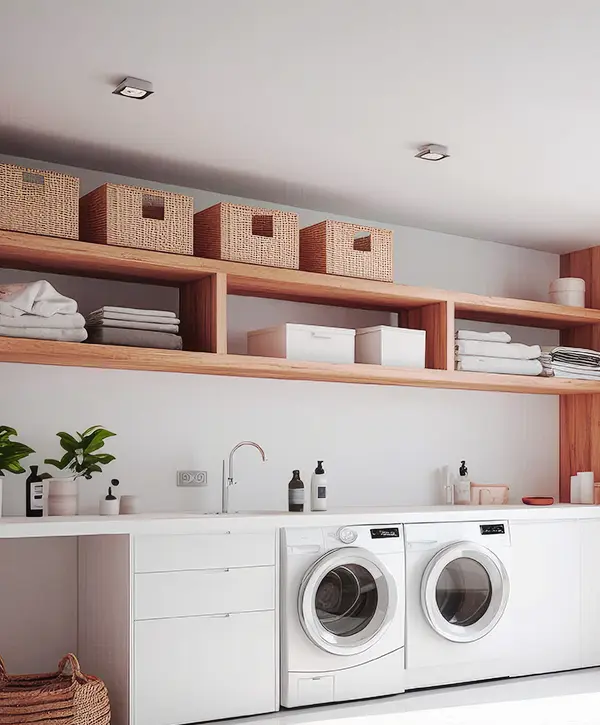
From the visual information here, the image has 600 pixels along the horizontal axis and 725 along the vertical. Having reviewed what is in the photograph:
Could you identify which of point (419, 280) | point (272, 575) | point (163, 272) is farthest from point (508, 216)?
point (272, 575)

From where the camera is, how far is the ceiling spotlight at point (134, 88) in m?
3.24

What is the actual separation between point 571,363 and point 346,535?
6.44 feet

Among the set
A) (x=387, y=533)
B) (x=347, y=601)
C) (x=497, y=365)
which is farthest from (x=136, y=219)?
(x=497, y=365)

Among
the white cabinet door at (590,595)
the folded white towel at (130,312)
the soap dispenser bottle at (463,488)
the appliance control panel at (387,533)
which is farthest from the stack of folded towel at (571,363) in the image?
the folded white towel at (130,312)

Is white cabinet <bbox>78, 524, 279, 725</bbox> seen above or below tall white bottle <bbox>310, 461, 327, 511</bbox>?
below

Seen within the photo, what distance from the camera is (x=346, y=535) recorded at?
4.20 meters

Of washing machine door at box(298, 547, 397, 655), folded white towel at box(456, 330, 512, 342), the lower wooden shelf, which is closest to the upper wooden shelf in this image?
folded white towel at box(456, 330, 512, 342)

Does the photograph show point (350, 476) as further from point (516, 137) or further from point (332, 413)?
point (516, 137)

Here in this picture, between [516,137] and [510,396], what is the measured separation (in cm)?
216

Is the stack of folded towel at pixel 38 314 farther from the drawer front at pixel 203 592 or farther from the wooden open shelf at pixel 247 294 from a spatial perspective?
the drawer front at pixel 203 592

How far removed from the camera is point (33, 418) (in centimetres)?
412

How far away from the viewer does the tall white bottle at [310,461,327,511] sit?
14.8 ft

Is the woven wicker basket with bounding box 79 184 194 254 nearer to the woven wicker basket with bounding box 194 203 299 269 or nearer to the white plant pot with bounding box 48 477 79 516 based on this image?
the woven wicker basket with bounding box 194 203 299 269

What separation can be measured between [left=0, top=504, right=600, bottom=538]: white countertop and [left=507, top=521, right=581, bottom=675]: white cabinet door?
3.1 inches
